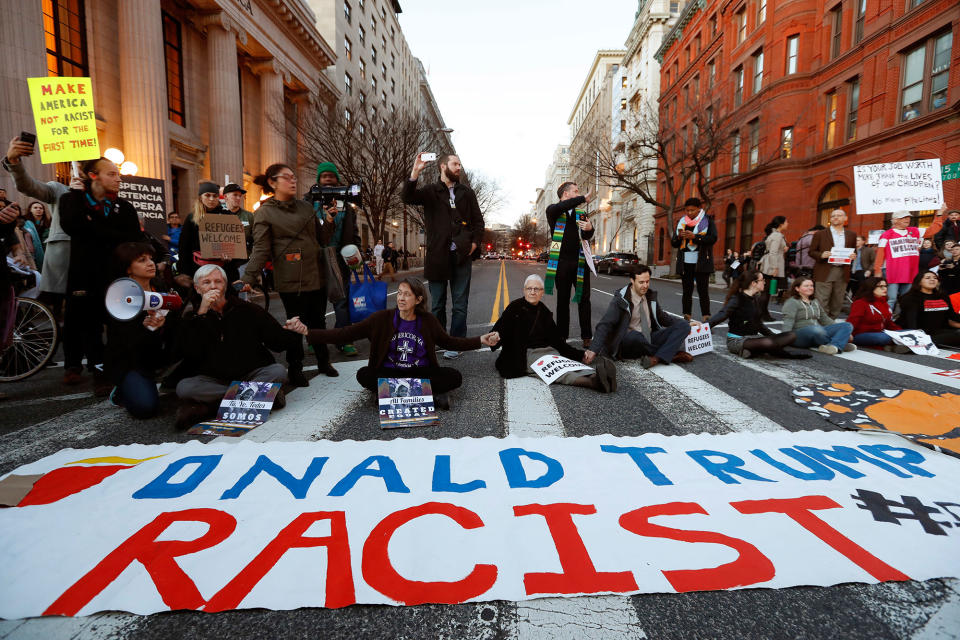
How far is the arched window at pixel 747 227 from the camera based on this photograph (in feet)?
90.1

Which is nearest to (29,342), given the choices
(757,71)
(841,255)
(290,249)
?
(290,249)

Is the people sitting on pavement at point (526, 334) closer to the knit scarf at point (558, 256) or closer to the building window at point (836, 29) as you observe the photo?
the knit scarf at point (558, 256)

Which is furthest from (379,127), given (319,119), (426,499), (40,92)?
(426,499)

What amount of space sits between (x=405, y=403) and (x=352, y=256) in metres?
2.26

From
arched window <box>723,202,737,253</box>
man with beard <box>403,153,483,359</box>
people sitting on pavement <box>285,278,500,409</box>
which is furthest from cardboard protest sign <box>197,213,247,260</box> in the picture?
arched window <box>723,202,737,253</box>

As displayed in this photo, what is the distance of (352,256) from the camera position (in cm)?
526

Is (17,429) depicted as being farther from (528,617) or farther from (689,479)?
(689,479)

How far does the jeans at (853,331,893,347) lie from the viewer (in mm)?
6258

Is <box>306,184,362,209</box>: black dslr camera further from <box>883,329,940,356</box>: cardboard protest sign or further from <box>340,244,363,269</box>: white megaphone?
<box>883,329,940,356</box>: cardboard protest sign

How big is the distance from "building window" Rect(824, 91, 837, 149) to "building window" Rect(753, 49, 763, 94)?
15.6 ft

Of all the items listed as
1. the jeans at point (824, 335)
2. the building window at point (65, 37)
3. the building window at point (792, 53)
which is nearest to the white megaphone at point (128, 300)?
the jeans at point (824, 335)

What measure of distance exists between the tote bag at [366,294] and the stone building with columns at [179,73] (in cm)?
964

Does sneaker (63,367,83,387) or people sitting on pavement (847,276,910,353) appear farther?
people sitting on pavement (847,276,910,353)

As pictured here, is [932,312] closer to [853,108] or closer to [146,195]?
[146,195]
